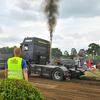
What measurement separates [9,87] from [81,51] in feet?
428

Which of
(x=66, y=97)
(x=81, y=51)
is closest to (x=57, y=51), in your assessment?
(x=81, y=51)

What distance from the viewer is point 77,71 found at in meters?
10.9

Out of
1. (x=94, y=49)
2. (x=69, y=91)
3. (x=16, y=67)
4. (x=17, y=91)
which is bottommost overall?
(x=69, y=91)

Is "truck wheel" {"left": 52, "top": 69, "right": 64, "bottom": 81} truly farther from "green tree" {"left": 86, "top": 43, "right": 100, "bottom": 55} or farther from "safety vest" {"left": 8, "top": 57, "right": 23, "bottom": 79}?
"green tree" {"left": 86, "top": 43, "right": 100, "bottom": 55}

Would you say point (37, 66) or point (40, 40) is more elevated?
point (40, 40)

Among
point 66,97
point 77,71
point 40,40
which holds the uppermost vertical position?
point 40,40

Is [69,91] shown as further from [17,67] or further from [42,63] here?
[42,63]

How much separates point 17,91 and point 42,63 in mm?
9868

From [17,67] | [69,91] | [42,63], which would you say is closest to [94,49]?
[42,63]

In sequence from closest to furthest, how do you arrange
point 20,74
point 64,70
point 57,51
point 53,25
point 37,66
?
1. point 20,74
2. point 64,70
3. point 37,66
4. point 53,25
5. point 57,51

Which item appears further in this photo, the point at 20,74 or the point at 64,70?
the point at 64,70

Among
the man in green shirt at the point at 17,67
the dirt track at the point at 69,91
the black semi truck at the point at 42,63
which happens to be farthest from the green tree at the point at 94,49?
the man in green shirt at the point at 17,67

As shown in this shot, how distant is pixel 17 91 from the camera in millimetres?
2549

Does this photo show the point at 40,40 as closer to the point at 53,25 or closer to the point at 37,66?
the point at 37,66
